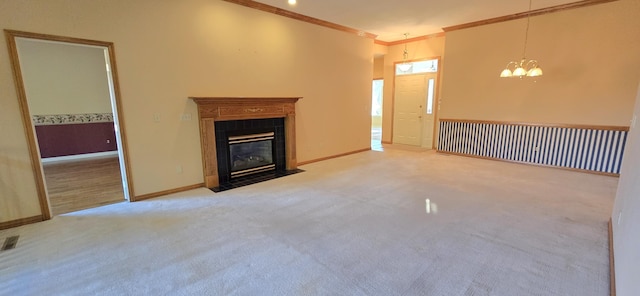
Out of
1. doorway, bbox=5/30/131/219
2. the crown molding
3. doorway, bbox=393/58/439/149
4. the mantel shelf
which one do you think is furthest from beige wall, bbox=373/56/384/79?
doorway, bbox=5/30/131/219

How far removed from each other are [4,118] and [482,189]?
5861 millimetres

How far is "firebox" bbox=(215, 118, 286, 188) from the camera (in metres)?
4.46

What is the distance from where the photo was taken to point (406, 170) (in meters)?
5.16

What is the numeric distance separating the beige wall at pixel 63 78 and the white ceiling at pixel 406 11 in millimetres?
4911

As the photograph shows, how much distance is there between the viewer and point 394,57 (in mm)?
7855

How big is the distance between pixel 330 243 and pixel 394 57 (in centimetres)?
662

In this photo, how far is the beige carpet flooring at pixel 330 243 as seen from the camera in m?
2.03

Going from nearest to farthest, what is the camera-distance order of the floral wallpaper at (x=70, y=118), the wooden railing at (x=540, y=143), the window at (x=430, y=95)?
the wooden railing at (x=540, y=143) < the floral wallpaper at (x=70, y=118) < the window at (x=430, y=95)

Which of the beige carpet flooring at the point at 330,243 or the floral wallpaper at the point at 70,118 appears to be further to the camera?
the floral wallpaper at the point at 70,118

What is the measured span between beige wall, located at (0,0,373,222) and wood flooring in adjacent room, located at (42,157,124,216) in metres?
0.51

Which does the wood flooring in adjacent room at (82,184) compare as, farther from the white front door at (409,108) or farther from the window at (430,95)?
the window at (430,95)

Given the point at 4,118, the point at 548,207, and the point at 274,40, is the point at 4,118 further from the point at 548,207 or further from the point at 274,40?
the point at 548,207

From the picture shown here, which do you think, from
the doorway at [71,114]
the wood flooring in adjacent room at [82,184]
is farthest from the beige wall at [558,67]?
the doorway at [71,114]

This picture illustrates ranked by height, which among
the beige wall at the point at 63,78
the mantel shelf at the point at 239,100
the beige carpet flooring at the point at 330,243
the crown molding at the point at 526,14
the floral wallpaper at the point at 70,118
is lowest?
the beige carpet flooring at the point at 330,243
